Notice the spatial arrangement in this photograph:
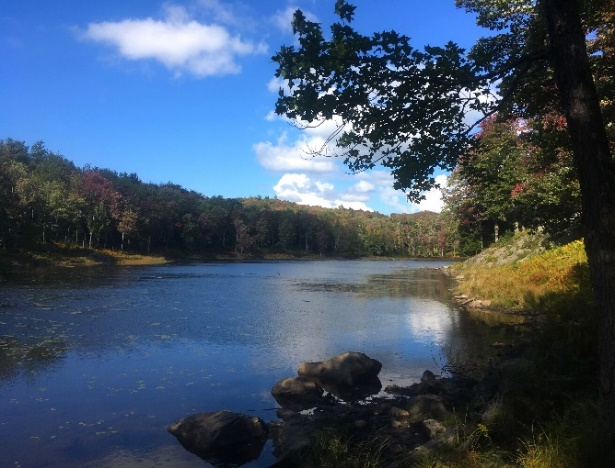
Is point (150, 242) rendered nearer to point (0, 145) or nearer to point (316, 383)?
point (0, 145)

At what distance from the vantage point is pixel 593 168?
5043 millimetres

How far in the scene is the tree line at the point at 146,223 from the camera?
212 ft

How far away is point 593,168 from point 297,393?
826cm

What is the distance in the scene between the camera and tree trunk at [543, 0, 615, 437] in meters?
5.00

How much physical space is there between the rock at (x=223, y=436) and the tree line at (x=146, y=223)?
53.1 metres

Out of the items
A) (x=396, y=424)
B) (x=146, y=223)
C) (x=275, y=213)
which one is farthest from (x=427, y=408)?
(x=275, y=213)

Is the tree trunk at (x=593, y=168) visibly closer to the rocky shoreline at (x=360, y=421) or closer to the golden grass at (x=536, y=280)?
the rocky shoreline at (x=360, y=421)

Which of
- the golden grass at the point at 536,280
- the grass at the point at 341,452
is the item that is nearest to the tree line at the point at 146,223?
the golden grass at the point at 536,280

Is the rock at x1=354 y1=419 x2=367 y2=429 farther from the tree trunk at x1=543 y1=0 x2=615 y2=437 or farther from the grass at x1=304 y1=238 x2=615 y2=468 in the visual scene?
the tree trunk at x1=543 y1=0 x2=615 y2=437

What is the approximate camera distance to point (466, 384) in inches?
419

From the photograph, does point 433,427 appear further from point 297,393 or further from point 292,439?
point 297,393

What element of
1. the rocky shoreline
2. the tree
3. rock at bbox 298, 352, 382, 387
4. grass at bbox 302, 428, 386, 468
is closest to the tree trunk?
the tree

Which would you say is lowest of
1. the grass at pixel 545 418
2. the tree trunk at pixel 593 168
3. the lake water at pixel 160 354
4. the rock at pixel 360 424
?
the lake water at pixel 160 354

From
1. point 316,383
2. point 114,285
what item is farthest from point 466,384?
point 114,285
